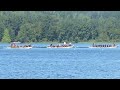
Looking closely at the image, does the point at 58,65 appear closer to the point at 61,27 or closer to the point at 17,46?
the point at 61,27

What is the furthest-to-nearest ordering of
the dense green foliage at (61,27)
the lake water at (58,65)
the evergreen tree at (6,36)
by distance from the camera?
the dense green foliage at (61,27)
the evergreen tree at (6,36)
the lake water at (58,65)

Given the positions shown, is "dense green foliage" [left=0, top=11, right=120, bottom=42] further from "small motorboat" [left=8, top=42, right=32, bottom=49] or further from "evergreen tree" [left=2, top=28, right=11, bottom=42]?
"small motorboat" [left=8, top=42, right=32, bottom=49]

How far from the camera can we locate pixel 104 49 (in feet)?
99.6

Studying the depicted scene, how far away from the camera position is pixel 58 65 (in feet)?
74.2

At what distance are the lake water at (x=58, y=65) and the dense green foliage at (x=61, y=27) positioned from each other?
1.22 meters

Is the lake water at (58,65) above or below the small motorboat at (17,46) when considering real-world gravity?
below

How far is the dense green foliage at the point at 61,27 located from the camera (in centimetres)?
2759

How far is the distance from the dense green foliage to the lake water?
1.22 metres

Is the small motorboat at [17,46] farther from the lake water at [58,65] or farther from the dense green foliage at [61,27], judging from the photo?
the dense green foliage at [61,27]

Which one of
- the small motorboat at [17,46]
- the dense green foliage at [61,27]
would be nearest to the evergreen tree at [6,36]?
the dense green foliage at [61,27]

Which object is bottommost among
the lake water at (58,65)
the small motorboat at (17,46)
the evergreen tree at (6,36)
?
the lake water at (58,65)

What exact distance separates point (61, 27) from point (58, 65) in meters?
7.21

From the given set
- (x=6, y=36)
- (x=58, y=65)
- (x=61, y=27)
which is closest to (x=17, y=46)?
(x=6, y=36)
